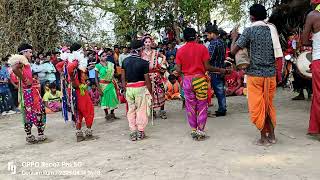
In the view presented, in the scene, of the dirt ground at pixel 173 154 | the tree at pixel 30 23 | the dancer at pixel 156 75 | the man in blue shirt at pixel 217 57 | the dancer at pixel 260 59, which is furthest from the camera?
the tree at pixel 30 23

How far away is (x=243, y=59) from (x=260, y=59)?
221mm

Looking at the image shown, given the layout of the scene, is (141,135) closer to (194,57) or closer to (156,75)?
(194,57)

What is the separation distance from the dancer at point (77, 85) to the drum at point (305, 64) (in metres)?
3.49

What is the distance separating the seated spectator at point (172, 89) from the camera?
12481 millimetres

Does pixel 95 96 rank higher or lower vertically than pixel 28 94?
lower

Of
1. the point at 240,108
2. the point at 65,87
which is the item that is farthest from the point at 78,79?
the point at 240,108

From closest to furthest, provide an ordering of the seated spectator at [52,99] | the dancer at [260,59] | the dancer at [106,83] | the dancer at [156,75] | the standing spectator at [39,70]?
the dancer at [260,59], the dancer at [156,75], the dancer at [106,83], the seated spectator at [52,99], the standing spectator at [39,70]

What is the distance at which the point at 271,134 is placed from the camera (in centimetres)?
596

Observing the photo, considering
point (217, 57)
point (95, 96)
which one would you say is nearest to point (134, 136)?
point (217, 57)

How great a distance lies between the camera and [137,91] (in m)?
6.95

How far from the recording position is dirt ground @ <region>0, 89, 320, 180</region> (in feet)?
16.2

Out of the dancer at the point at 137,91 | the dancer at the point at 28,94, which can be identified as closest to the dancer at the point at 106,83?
the dancer at the point at 28,94

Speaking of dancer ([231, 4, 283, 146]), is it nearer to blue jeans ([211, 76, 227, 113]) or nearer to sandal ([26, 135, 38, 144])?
blue jeans ([211, 76, 227, 113])

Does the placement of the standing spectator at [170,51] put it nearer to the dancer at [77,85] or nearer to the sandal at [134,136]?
the dancer at [77,85]
